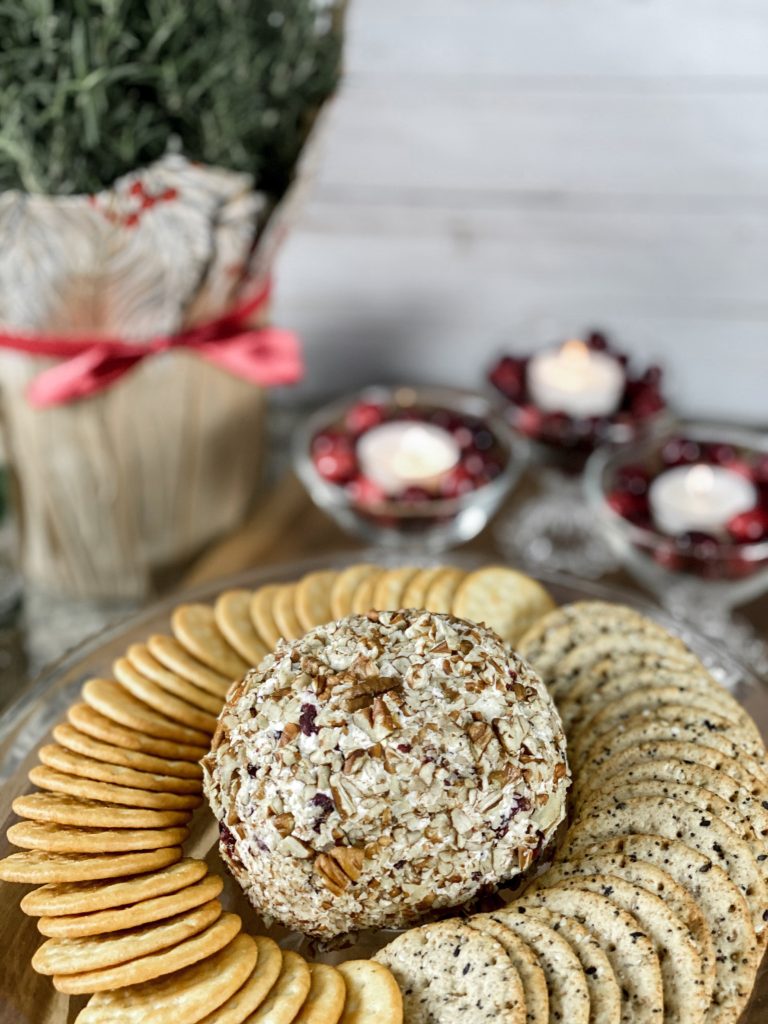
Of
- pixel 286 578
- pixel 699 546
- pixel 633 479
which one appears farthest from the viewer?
pixel 633 479

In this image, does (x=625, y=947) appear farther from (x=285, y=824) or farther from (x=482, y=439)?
(x=482, y=439)

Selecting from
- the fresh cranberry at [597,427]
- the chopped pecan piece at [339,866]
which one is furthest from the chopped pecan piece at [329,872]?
the fresh cranberry at [597,427]

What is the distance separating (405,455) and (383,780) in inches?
44.2

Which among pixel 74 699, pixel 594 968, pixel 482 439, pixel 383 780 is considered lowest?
pixel 482 439

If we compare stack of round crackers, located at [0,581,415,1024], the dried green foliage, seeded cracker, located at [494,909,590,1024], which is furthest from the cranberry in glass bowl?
seeded cracker, located at [494,909,590,1024]

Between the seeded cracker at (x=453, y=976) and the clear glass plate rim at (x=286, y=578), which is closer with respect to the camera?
the seeded cracker at (x=453, y=976)

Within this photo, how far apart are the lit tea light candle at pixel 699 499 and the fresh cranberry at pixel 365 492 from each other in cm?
51

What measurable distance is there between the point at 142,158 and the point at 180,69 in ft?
0.56

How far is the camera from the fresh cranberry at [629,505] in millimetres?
2182

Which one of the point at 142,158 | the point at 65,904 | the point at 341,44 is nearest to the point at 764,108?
the point at 341,44

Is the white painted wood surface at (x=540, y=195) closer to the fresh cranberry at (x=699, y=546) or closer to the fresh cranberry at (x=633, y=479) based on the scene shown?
the fresh cranberry at (x=633, y=479)

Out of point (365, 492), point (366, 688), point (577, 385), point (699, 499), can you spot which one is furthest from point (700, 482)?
point (366, 688)

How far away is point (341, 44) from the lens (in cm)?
214

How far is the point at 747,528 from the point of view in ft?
7.02
